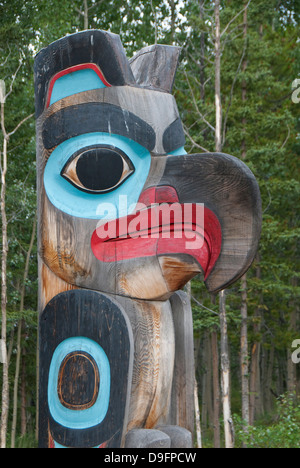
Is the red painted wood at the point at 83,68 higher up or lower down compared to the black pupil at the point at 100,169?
higher up

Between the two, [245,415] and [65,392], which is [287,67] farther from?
[65,392]

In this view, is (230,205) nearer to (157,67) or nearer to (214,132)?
(157,67)

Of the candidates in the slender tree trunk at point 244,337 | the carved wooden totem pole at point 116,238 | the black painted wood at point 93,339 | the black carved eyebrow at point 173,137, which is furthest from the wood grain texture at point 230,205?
the slender tree trunk at point 244,337

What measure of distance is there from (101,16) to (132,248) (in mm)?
14355

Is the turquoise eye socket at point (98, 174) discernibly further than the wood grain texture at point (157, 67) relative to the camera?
No

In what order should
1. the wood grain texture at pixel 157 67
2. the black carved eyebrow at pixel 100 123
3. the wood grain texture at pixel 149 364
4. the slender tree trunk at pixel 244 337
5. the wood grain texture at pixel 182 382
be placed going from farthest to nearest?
the slender tree trunk at pixel 244 337, the wood grain texture at pixel 157 67, the wood grain texture at pixel 182 382, the black carved eyebrow at pixel 100 123, the wood grain texture at pixel 149 364

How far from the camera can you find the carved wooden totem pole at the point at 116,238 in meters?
2.61

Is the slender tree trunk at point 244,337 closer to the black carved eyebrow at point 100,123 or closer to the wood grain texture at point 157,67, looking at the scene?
the wood grain texture at point 157,67

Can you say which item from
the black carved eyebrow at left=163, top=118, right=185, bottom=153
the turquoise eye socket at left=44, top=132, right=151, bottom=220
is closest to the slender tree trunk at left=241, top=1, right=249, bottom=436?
the black carved eyebrow at left=163, top=118, right=185, bottom=153

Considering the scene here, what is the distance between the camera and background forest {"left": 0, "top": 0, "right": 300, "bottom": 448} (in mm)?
11242

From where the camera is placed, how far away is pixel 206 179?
268 centimetres

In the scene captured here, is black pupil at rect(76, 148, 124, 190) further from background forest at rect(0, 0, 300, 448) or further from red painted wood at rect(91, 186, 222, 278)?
background forest at rect(0, 0, 300, 448)

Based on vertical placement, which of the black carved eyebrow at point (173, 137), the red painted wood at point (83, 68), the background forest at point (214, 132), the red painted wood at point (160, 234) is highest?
the background forest at point (214, 132)

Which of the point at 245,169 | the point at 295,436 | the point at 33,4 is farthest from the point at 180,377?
the point at 33,4
